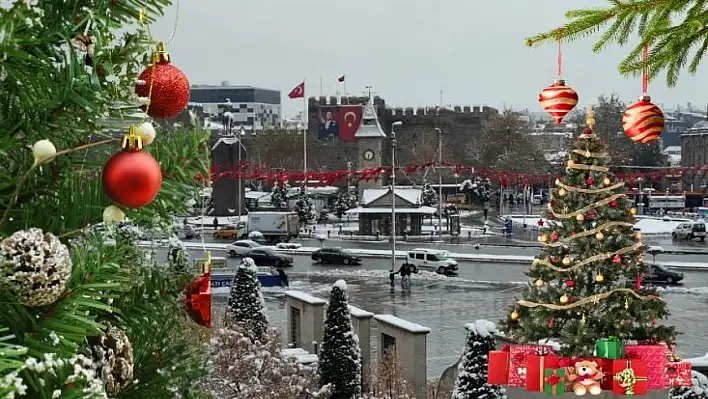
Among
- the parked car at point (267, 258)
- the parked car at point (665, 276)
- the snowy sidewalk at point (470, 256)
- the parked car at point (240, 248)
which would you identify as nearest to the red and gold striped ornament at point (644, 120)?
the parked car at point (665, 276)

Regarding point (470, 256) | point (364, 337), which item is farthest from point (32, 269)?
point (470, 256)

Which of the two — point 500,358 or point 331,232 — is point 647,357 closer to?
point 500,358

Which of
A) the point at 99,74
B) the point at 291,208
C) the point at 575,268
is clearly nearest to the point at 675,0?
the point at 99,74

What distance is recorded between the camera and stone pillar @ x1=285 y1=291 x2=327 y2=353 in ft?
60.1

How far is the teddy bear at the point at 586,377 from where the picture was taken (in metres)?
9.02

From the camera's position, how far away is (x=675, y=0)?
164 inches

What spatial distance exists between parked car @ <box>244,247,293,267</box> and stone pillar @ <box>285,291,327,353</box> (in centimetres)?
1853

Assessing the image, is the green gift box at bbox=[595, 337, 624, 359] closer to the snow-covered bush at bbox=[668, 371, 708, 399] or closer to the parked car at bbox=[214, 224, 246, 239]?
the snow-covered bush at bbox=[668, 371, 708, 399]

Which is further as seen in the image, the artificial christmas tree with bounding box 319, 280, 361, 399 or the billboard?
the billboard

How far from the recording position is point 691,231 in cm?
4888

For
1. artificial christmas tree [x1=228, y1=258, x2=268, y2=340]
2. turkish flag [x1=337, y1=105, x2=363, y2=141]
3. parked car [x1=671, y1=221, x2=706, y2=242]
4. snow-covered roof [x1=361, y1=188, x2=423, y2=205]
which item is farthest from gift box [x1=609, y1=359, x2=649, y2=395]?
turkish flag [x1=337, y1=105, x2=363, y2=141]

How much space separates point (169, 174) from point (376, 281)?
3182cm

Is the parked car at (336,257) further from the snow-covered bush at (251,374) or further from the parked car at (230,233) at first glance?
the snow-covered bush at (251,374)

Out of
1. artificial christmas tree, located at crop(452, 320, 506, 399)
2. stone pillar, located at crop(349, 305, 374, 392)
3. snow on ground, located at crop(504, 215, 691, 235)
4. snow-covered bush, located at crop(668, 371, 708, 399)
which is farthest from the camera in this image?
snow on ground, located at crop(504, 215, 691, 235)
